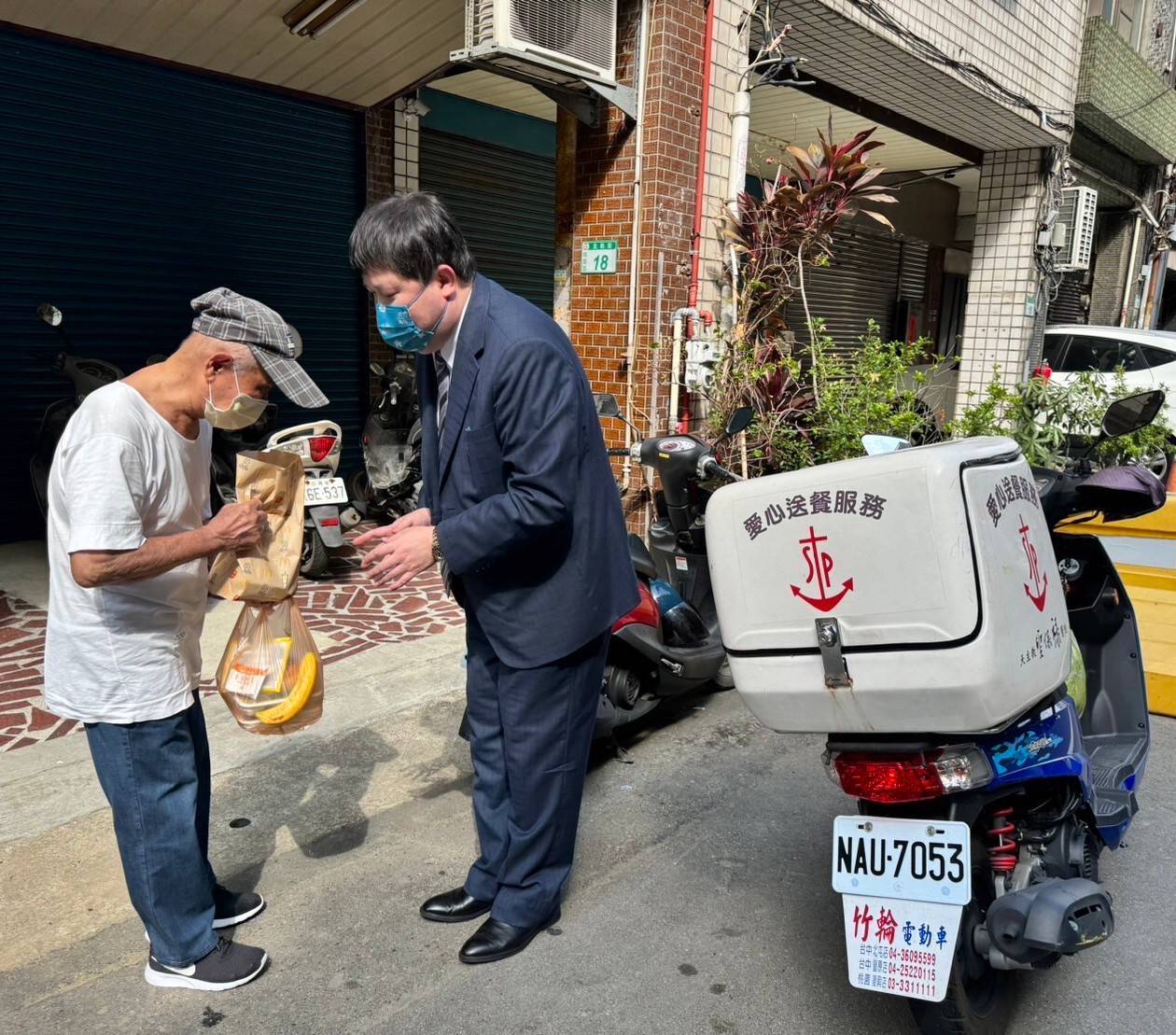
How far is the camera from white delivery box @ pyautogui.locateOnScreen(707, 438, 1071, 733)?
Result: 1820 mm

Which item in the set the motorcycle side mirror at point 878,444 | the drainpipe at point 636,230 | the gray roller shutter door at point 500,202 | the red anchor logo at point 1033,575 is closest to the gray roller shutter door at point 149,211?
the gray roller shutter door at point 500,202

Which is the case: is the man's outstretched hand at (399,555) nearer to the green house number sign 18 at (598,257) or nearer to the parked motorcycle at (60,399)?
the parked motorcycle at (60,399)

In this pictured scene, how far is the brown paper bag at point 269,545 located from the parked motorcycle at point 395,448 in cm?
452

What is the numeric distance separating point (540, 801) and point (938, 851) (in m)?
1.02

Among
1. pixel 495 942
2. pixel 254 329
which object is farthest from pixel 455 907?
pixel 254 329

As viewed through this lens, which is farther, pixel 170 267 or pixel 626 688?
pixel 170 267

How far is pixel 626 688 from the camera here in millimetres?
3867

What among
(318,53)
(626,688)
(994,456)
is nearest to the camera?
(994,456)

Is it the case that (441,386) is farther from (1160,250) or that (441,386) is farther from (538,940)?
(1160,250)

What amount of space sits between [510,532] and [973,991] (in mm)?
1471

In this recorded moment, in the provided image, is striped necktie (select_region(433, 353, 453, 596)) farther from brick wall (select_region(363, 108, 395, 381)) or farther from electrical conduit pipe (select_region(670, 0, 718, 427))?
brick wall (select_region(363, 108, 395, 381))

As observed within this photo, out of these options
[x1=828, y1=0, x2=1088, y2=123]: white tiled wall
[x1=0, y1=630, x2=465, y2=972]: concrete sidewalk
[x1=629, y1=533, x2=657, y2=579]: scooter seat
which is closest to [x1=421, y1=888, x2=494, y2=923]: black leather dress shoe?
[x1=0, y1=630, x2=465, y2=972]: concrete sidewalk

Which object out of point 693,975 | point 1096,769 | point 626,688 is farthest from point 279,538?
point 1096,769

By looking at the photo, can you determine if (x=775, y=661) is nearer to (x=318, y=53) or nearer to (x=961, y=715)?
(x=961, y=715)
